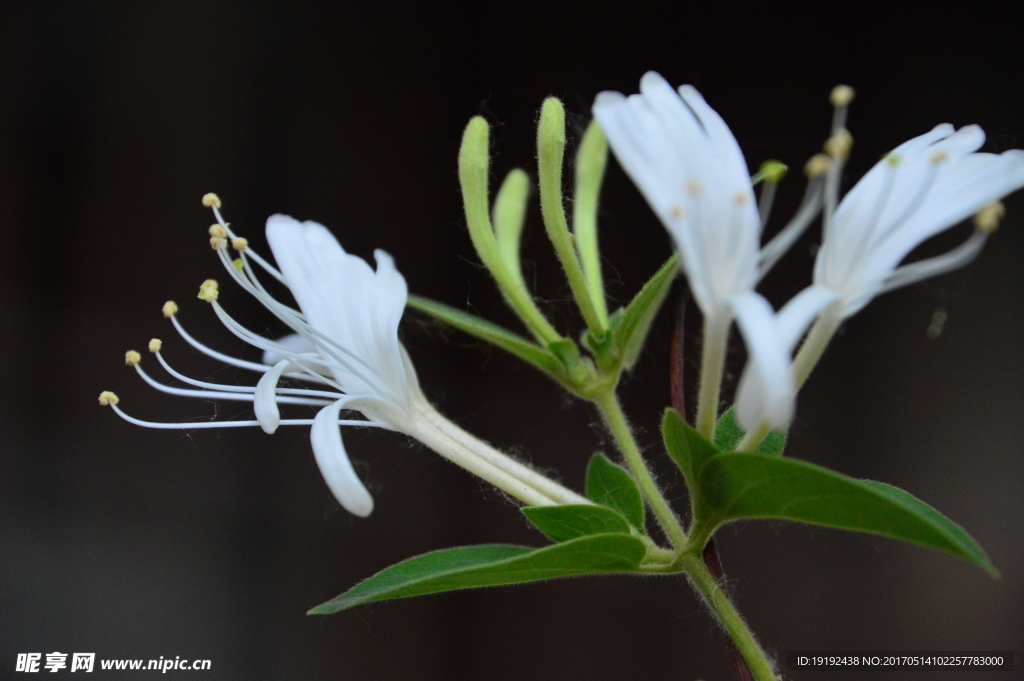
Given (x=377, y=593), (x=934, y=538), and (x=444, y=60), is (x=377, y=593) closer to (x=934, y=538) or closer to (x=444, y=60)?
(x=934, y=538)

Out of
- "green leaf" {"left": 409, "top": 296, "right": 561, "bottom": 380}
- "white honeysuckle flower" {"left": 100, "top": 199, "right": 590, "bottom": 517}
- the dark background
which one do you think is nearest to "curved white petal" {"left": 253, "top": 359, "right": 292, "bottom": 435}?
"white honeysuckle flower" {"left": 100, "top": 199, "right": 590, "bottom": 517}

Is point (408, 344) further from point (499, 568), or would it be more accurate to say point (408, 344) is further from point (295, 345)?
point (499, 568)

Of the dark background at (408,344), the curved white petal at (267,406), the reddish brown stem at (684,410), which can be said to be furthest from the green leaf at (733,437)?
the dark background at (408,344)

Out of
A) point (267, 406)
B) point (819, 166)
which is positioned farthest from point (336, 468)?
point (819, 166)

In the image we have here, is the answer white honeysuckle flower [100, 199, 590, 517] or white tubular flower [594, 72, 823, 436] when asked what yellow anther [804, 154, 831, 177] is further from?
white honeysuckle flower [100, 199, 590, 517]

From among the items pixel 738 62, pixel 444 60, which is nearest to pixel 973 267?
pixel 738 62

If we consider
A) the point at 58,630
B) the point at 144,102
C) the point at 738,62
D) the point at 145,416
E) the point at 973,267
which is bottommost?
the point at 58,630
